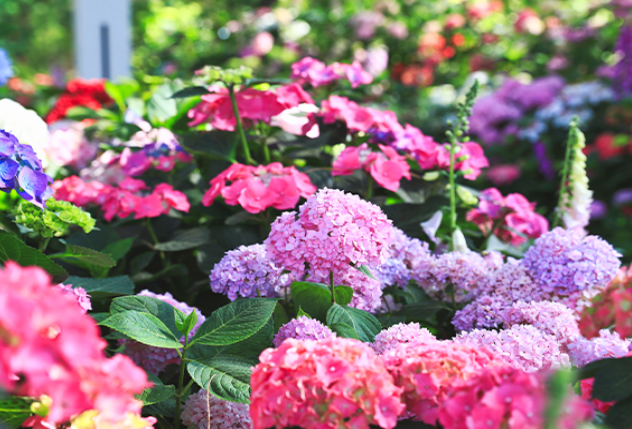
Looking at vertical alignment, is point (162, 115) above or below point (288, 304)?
above

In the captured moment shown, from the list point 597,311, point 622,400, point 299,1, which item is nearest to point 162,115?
point 597,311

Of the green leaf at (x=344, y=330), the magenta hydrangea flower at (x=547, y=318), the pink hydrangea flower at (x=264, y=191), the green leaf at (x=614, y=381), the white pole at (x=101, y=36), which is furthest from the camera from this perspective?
the white pole at (x=101, y=36)

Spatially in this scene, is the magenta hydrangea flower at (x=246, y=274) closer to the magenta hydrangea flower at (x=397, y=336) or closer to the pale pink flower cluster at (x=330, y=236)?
the pale pink flower cluster at (x=330, y=236)

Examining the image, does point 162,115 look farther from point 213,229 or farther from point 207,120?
point 213,229

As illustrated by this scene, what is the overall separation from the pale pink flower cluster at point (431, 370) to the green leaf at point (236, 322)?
264 mm

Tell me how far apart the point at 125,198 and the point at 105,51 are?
112 inches

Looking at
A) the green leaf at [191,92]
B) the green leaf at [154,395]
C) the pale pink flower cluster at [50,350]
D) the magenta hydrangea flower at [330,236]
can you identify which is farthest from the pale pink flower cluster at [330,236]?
the green leaf at [191,92]

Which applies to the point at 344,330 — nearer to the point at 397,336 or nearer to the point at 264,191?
the point at 397,336

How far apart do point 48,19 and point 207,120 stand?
52.0 ft

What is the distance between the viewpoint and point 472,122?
516cm

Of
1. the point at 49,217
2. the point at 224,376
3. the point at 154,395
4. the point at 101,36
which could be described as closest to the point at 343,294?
the point at 224,376

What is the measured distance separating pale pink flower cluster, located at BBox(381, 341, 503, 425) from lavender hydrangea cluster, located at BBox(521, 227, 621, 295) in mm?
574

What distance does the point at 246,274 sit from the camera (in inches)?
49.5

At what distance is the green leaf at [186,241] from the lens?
1614 mm
